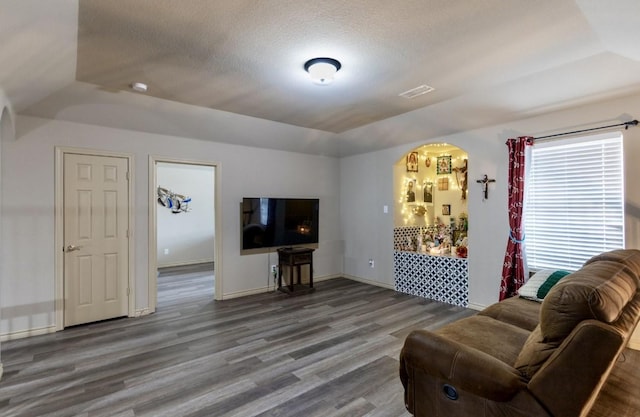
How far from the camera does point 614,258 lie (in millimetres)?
2201

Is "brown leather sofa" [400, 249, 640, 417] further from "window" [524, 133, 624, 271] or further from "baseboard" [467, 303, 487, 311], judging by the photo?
"baseboard" [467, 303, 487, 311]

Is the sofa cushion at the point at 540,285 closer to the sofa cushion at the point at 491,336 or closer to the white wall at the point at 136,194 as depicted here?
the sofa cushion at the point at 491,336

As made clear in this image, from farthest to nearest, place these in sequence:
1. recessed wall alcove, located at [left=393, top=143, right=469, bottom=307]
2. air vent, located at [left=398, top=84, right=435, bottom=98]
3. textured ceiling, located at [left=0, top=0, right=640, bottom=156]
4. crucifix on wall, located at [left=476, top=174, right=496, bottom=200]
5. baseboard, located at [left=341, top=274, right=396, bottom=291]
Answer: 1. baseboard, located at [left=341, top=274, right=396, bottom=291]
2. recessed wall alcove, located at [left=393, top=143, right=469, bottom=307]
3. crucifix on wall, located at [left=476, top=174, right=496, bottom=200]
4. air vent, located at [left=398, top=84, right=435, bottom=98]
5. textured ceiling, located at [left=0, top=0, right=640, bottom=156]

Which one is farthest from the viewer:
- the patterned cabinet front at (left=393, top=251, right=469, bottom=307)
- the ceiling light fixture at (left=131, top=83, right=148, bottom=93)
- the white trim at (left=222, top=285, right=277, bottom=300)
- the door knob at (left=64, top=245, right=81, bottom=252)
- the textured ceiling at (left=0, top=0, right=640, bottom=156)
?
the white trim at (left=222, top=285, right=277, bottom=300)

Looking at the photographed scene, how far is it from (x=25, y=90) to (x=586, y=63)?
16.3 feet

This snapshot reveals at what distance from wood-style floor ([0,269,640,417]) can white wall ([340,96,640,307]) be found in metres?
0.88

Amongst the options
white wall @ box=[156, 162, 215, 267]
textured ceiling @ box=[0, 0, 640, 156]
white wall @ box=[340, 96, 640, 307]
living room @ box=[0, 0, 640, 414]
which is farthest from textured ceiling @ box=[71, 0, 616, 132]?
white wall @ box=[156, 162, 215, 267]

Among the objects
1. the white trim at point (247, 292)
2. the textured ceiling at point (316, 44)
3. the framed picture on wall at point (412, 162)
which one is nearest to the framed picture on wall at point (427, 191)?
the framed picture on wall at point (412, 162)

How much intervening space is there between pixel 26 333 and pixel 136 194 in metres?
1.88

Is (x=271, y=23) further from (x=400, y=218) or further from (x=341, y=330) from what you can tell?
(x=400, y=218)

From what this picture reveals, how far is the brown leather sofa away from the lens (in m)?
1.36

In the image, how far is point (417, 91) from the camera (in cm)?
344

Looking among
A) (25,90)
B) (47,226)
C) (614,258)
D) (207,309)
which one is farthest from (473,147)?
Result: (47,226)

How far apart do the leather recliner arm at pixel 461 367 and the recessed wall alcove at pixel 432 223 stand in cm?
291
